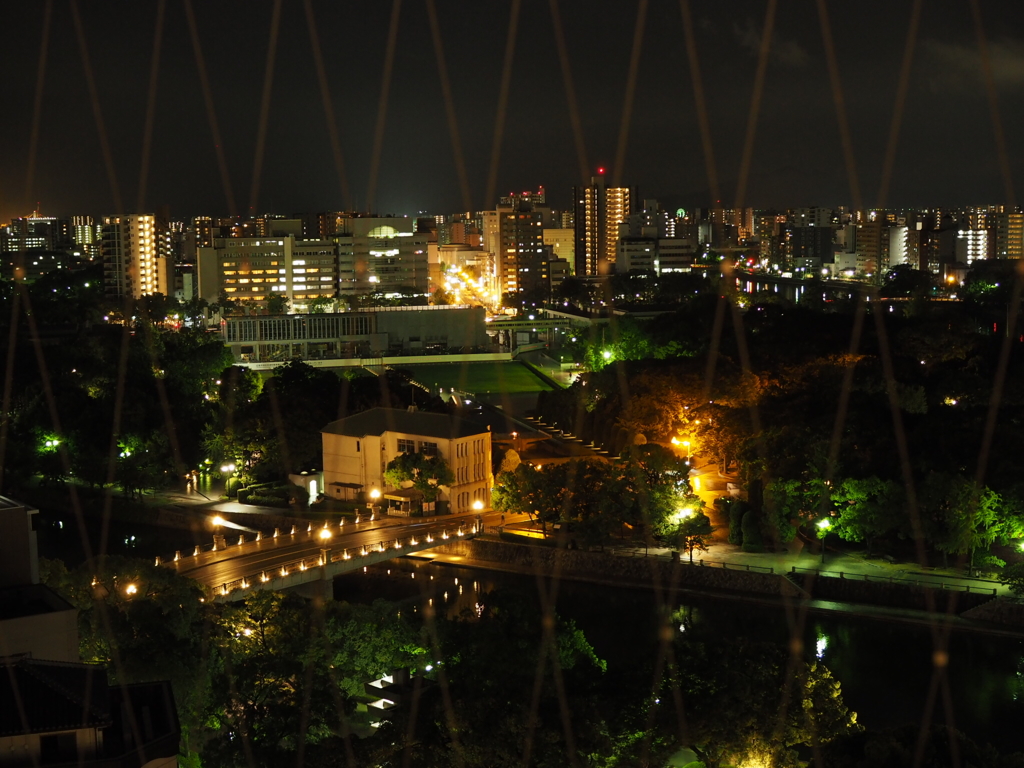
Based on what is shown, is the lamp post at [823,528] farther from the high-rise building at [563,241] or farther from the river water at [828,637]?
the high-rise building at [563,241]

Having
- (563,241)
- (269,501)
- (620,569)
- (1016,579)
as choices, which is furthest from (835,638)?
(563,241)

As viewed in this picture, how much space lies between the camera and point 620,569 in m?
8.20

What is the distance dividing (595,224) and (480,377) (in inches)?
941

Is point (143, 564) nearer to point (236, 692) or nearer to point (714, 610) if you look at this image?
point (236, 692)

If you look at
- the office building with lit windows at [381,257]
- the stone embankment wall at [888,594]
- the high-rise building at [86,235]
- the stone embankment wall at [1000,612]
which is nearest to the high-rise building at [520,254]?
the office building with lit windows at [381,257]

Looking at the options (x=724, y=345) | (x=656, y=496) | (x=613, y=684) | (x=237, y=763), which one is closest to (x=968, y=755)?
(x=613, y=684)

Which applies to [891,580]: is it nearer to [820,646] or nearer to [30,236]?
[820,646]

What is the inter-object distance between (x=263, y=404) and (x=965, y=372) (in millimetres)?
5859

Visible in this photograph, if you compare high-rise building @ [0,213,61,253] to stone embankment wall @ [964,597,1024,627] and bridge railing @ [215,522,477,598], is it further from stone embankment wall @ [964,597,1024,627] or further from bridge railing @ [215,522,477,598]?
stone embankment wall @ [964,597,1024,627]

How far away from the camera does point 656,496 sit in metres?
8.45

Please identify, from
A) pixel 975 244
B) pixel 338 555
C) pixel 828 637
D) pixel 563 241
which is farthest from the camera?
pixel 563 241

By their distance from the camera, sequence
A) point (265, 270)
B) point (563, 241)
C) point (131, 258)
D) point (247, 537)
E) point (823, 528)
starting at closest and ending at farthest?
point (823, 528) < point (247, 537) < point (265, 270) < point (131, 258) < point (563, 241)

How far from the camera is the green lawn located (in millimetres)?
15953

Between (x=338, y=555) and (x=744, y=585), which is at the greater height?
(x=338, y=555)
